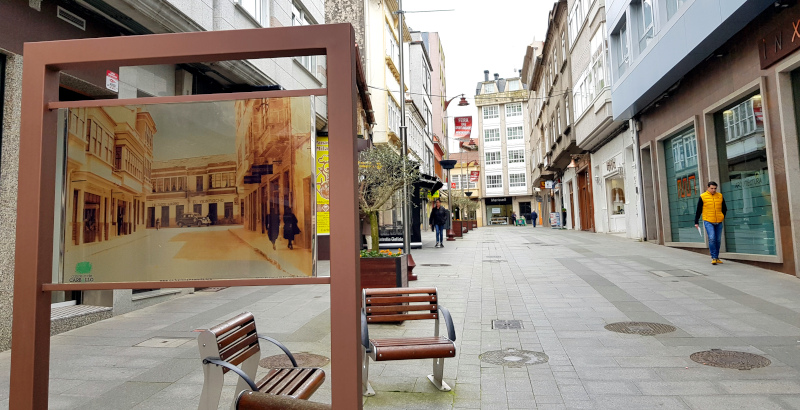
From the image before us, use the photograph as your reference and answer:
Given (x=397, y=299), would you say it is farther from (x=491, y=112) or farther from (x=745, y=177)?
(x=491, y=112)

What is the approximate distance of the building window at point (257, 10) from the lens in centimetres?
1159

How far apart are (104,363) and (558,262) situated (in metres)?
11.1

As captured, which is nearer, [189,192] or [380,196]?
[189,192]

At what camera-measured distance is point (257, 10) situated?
40.2 ft

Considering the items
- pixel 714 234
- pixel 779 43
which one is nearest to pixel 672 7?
pixel 779 43

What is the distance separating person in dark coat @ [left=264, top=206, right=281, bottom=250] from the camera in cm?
269

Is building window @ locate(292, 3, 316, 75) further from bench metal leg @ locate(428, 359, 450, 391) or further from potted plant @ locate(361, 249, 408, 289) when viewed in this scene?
bench metal leg @ locate(428, 359, 450, 391)

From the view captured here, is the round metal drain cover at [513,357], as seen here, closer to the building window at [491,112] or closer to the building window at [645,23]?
the building window at [645,23]

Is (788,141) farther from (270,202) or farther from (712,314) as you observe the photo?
(270,202)

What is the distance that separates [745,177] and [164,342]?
39.8 feet

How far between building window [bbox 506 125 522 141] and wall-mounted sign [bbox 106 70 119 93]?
64.3 m

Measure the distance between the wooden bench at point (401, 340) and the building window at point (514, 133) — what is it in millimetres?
66549

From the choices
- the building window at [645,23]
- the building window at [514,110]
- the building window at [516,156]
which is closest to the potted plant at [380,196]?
the building window at [645,23]

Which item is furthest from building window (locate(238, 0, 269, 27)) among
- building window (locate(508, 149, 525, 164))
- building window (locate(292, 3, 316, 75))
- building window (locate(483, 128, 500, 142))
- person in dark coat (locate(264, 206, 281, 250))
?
building window (locate(483, 128, 500, 142))
